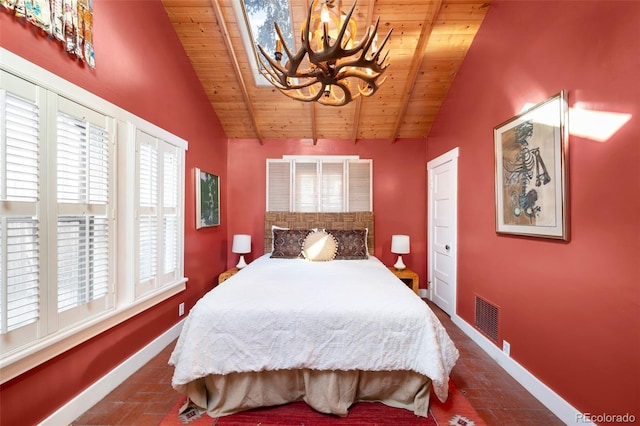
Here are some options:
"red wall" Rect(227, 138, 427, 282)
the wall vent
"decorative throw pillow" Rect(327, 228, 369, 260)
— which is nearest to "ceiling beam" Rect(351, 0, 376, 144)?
"red wall" Rect(227, 138, 427, 282)

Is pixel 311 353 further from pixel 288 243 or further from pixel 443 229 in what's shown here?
pixel 443 229

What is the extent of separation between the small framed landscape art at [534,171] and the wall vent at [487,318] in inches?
30.4

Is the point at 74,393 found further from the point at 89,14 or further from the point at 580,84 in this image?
the point at 580,84

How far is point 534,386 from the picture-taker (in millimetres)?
1837

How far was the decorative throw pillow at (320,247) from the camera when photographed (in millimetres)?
3072

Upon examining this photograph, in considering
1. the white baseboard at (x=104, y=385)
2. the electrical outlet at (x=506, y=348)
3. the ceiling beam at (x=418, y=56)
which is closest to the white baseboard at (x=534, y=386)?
the electrical outlet at (x=506, y=348)

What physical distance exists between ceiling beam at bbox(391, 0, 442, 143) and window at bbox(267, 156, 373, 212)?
0.91m

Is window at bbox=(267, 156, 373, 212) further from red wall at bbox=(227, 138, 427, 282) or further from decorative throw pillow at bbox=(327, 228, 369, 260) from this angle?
decorative throw pillow at bbox=(327, 228, 369, 260)

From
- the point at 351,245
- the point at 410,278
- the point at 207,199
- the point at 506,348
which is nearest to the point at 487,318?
the point at 506,348

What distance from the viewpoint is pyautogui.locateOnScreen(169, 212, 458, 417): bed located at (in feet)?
5.12

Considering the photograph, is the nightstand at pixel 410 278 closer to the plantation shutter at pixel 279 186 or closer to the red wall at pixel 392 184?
the red wall at pixel 392 184

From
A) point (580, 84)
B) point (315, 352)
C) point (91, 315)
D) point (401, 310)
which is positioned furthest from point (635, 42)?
point (91, 315)

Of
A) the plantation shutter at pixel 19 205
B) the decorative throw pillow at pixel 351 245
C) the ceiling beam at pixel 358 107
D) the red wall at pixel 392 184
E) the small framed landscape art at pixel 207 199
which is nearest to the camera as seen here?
the plantation shutter at pixel 19 205

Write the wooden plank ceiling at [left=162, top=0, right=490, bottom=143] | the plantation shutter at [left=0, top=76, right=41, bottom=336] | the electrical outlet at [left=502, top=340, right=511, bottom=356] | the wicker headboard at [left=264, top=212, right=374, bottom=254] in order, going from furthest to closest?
the wicker headboard at [left=264, top=212, right=374, bottom=254]
the wooden plank ceiling at [left=162, top=0, right=490, bottom=143]
the electrical outlet at [left=502, top=340, right=511, bottom=356]
the plantation shutter at [left=0, top=76, right=41, bottom=336]
